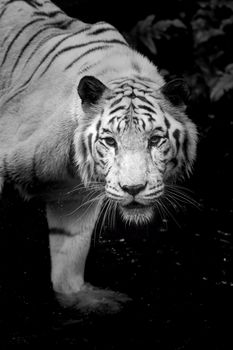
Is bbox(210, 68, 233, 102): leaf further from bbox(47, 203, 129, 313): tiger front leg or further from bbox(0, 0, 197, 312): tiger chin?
bbox(47, 203, 129, 313): tiger front leg

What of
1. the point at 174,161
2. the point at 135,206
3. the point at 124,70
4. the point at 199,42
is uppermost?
the point at 199,42

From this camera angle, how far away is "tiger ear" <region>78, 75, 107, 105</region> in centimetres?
281

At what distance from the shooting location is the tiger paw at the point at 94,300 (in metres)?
3.31

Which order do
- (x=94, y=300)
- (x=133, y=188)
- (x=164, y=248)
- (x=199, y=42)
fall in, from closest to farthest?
1. (x=133, y=188)
2. (x=94, y=300)
3. (x=164, y=248)
4. (x=199, y=42)

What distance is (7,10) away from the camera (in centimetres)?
368

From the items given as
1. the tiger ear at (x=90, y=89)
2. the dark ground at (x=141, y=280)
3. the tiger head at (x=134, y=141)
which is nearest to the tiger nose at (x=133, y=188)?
the tiger head at (x=134, y=141)

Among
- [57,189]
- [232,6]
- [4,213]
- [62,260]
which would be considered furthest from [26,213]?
[232,6]

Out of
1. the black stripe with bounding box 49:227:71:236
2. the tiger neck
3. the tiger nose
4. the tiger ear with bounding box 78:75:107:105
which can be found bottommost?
the black stripe with bounding box 49:227:71:236

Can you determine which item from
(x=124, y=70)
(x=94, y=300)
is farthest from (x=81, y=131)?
(x=94, y=300)

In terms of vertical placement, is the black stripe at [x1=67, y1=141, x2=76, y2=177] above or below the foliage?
below

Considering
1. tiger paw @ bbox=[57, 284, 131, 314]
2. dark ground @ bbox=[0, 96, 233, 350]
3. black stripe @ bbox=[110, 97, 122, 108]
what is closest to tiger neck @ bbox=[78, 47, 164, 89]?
black stripe @ bbox=[110, 97, 122, 108]

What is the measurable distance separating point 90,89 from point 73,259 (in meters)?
0.84

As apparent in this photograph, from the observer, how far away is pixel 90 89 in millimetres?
2861

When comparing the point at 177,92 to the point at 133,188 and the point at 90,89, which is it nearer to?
the point at 90,89
